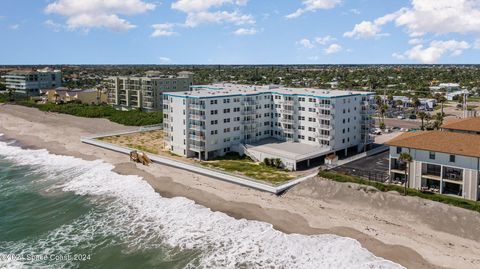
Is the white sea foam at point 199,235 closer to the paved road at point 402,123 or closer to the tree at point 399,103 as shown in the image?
the paved road at point 402,123

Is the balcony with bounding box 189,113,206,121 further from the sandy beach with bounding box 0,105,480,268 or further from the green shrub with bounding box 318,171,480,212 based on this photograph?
the green shrub with bounding box 318,171,480,212

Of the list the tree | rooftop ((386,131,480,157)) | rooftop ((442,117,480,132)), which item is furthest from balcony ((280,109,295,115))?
the tree

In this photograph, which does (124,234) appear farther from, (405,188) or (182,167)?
(405,188)

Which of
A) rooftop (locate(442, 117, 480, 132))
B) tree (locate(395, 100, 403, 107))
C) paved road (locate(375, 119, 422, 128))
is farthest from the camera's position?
tree (locate(395, 100, 403, 107))

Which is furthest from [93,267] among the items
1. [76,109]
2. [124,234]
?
[76,109]

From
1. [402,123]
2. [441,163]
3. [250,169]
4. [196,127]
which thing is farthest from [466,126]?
[402,123]

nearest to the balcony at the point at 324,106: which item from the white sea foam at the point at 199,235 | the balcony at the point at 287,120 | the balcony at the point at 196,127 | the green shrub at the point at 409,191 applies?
the balcony at the point at 287,120
